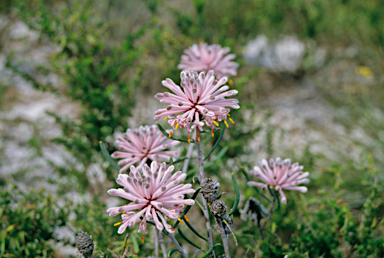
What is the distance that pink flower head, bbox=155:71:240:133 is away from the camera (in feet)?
2.64

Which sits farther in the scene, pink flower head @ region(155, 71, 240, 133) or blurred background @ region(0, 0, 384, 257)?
blurred background @ region(0, 0, 384, 257)

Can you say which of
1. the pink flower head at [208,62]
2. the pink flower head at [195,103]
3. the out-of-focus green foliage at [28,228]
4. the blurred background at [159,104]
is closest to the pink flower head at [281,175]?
the blurred background at [159,104]

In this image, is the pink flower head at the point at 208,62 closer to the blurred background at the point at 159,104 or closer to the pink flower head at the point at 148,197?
the blurred background at the point at 159,104

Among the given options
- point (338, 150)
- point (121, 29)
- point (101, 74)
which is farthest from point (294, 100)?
point (101, 74)

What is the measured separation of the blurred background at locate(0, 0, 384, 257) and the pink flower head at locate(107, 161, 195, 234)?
36cm

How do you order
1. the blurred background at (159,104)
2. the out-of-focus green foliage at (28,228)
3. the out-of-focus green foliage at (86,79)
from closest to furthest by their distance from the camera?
the out-of-focus green foliage at (28,228) < the blurred background at (159,104) < the out-of-focus green foliage at (86,79)

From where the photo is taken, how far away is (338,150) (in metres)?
3.13

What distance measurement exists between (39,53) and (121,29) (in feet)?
5.89

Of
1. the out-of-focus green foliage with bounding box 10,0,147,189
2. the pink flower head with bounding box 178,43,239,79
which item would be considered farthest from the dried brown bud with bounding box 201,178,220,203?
the out-of-focus green foliage with bounding box 10,0,147,189

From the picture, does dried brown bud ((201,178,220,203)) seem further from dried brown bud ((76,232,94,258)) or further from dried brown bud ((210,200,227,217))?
dried brown bud ((76,232,94,258))

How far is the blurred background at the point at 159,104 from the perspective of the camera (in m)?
1.41

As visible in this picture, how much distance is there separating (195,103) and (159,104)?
236 centimetres

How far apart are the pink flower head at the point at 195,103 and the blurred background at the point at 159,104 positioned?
0.30 meters

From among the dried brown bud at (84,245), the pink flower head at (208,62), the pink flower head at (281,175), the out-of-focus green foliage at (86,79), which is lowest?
the dried brown bud at (84,245)
